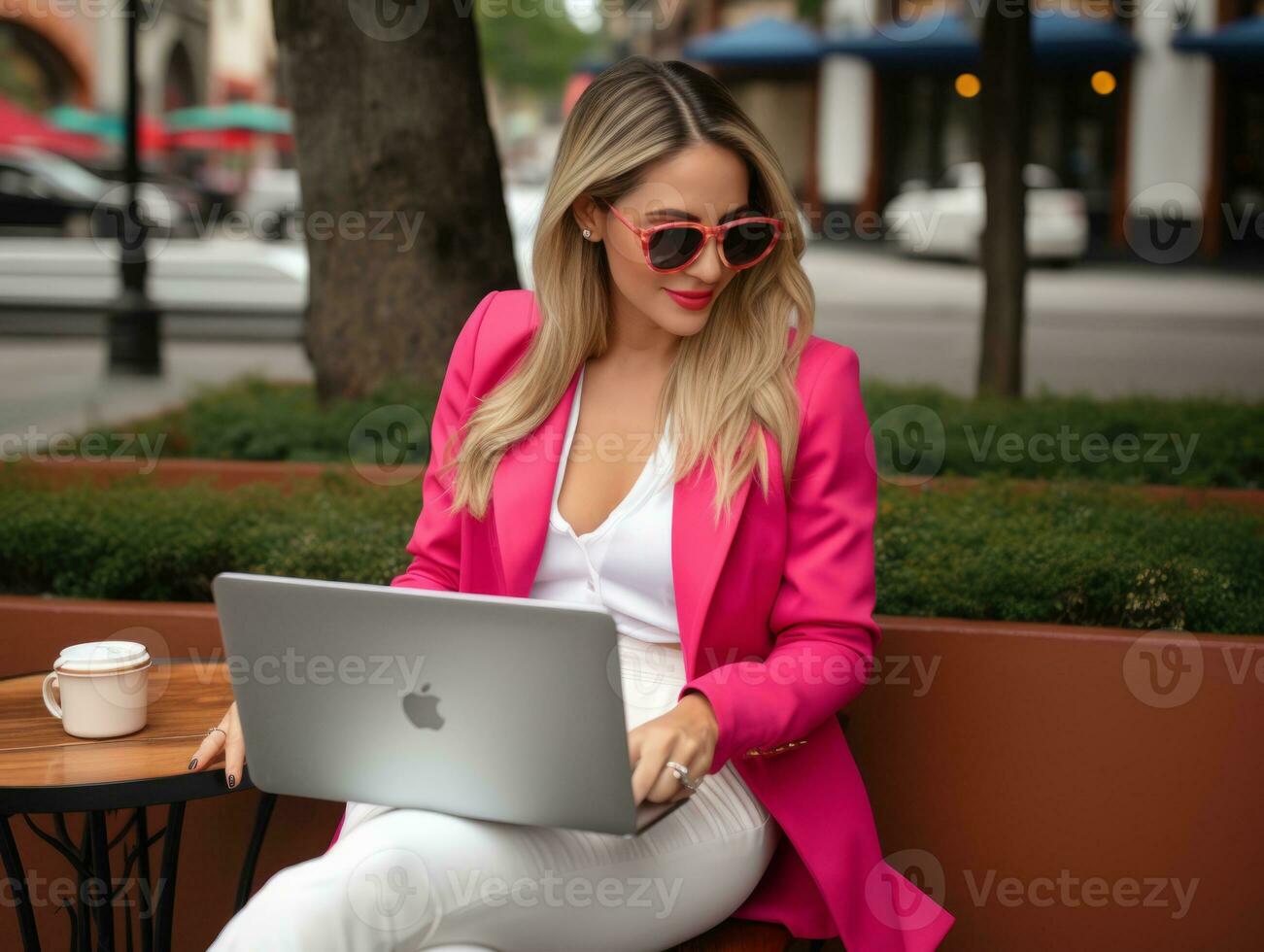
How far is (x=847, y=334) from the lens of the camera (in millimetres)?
14234

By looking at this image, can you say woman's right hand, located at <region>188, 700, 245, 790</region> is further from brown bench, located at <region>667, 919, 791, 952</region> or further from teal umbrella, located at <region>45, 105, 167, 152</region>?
teal umbrella, located at <region>45, 105, 167, 152</region>

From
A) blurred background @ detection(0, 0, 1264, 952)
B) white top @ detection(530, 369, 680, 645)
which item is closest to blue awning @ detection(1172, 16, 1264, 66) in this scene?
blurred background @ detection(0, 0, 1264, 952)

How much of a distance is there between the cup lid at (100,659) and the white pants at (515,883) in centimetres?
56

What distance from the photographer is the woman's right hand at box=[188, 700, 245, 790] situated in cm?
227

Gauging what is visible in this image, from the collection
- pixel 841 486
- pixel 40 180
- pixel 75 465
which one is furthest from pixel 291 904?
pixel 40 180

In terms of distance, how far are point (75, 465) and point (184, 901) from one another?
65.9 inches

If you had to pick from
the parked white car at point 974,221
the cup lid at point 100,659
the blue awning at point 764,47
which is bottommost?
the cup lid at point 100,659

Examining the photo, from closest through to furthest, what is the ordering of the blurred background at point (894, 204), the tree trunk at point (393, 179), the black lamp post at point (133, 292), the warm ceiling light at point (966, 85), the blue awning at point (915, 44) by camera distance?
1. the tree trunk at point (393, 179)
2. the black lamp post at point (133, 292)
3. the blurred background at point (894, 204)
4. the warm ceiling light at point (966, 85)
5. the blue awning at point (915, 44)

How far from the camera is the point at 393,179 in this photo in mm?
4961

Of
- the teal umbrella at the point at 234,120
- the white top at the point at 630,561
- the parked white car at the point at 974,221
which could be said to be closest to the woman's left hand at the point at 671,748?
the white top at the point at 630,561

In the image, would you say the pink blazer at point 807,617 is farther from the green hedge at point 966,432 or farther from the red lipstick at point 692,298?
the green hedge at point 966,432

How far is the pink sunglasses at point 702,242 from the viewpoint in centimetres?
231

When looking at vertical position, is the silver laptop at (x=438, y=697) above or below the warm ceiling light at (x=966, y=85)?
below

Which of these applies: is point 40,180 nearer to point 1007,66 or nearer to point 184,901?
point 1007,66
